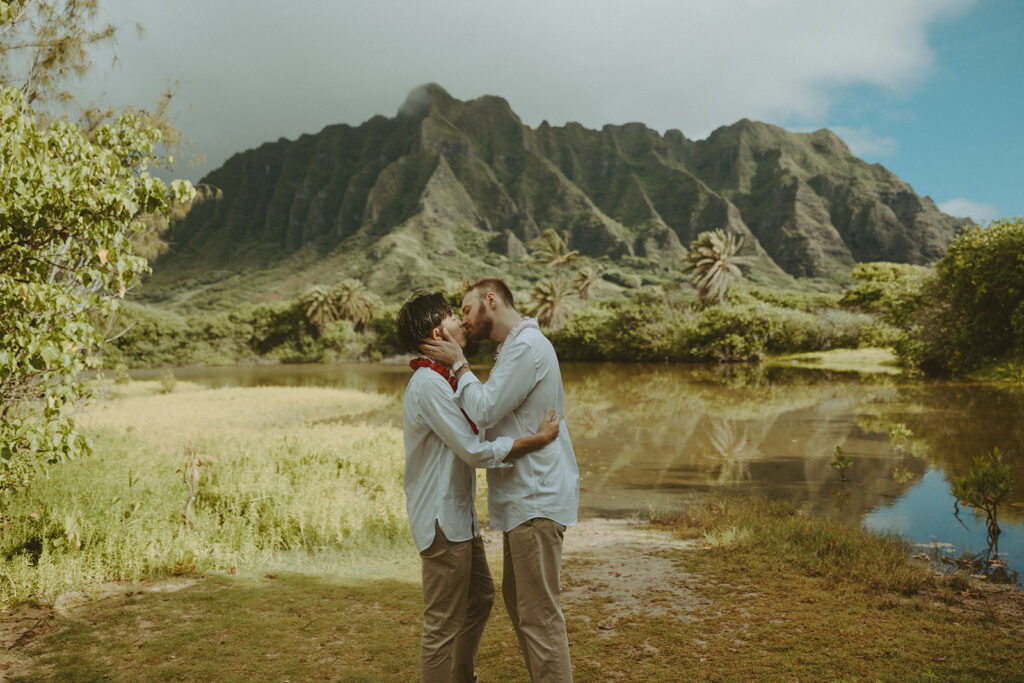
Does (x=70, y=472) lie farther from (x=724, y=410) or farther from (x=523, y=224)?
(x=523, y=224)

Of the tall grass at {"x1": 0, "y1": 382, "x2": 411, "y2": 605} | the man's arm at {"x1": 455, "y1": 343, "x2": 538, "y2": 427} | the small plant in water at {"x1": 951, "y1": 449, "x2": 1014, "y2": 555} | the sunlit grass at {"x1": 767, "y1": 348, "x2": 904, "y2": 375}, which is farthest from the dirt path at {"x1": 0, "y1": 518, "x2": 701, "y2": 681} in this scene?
the sunlit grass at {"x1": 767, "y1": 348, "x2": 904, "y2": 375}

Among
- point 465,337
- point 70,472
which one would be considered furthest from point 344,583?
point 70,472

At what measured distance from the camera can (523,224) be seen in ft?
574

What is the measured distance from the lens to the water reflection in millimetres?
9633

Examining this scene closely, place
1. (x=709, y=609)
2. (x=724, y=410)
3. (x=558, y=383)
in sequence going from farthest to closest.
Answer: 1. (x=724, y=410)
2. (x=709, y=609)
3. (x=558, y=383)

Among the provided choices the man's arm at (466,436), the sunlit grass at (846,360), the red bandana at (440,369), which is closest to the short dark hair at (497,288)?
the red bandana at (440,369)

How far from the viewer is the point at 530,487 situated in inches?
121

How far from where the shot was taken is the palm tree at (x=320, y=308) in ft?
237

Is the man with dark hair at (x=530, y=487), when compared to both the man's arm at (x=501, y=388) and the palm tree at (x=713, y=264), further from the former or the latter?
the palm tree at (x=713, y=264)

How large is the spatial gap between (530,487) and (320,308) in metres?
73.1

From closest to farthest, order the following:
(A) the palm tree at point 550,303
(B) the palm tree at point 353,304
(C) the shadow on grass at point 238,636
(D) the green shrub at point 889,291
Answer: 1. (C) the shadow on grass at point 238,636
2. (D) the green shrub at point 889,291
3. (A) the palm tree at point 550,303
4. (B) the palm tree at point 353,304

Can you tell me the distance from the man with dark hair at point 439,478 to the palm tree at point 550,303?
5709 cm

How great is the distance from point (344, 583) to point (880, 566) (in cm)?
517

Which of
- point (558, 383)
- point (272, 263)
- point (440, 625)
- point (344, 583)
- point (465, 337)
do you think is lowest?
point (344, 583)
